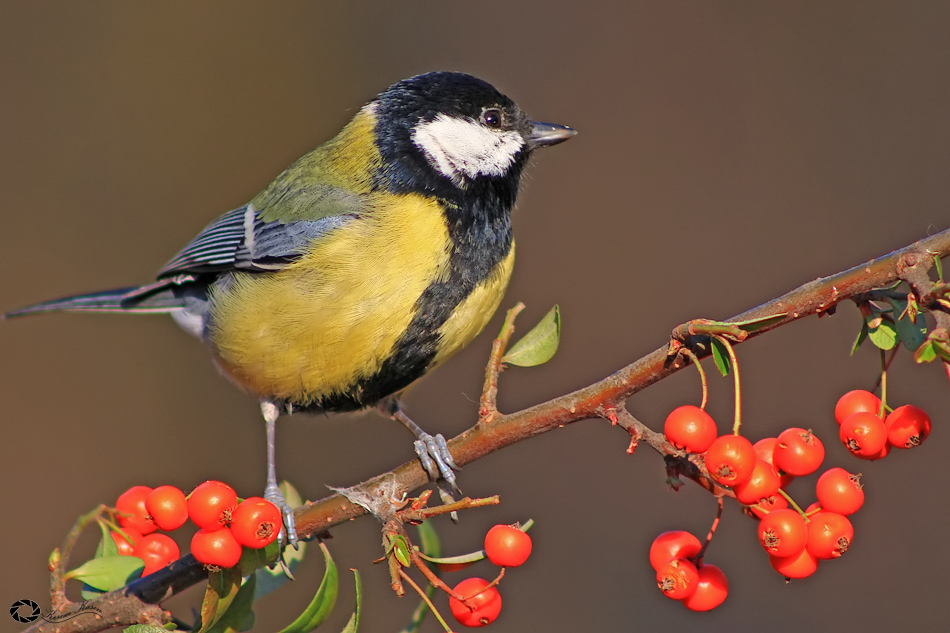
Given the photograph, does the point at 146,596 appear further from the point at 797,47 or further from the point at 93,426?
the point at 797,47

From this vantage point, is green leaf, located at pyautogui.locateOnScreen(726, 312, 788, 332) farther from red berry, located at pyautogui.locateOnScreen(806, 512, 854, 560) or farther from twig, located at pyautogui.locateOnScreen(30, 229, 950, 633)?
red berry, located at pyautogui.locateOnScreen(806, 512, 854, 560)

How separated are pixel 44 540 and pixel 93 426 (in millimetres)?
755

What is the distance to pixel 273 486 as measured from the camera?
8.62 ft

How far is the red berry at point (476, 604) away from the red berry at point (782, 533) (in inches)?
20.5

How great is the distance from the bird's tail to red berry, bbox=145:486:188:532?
1593 mm

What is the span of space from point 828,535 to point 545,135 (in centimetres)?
184

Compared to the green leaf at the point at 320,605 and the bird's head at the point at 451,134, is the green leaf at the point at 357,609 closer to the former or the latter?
the green leaf at the point at 320,605

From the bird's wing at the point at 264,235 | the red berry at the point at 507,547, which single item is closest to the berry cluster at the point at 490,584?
the red berry at the point at 507,547

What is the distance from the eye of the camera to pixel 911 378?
4562mm

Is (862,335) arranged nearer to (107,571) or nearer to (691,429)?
(691,429)

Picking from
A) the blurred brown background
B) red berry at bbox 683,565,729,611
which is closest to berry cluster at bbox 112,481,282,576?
red berry at bbox 683,565,729,611

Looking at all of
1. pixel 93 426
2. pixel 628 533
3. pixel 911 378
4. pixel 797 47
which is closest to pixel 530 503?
pixel 628 533

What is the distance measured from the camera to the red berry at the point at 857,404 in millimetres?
1586

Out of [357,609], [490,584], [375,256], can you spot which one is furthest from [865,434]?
[375,256]
